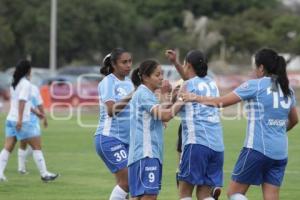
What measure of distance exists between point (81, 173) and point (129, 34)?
55048 mm

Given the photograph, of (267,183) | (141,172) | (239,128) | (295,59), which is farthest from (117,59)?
(295,59)

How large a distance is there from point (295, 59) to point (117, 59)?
62522 mm

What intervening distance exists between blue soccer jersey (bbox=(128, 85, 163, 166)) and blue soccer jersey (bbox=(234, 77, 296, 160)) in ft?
2.95

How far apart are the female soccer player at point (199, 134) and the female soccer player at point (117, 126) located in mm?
901

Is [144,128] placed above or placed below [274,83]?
below

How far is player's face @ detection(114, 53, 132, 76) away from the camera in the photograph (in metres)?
10.2

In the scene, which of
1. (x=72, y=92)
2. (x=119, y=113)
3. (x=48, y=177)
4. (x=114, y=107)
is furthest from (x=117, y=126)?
(x=72, y=92)

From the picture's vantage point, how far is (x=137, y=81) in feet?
31.4

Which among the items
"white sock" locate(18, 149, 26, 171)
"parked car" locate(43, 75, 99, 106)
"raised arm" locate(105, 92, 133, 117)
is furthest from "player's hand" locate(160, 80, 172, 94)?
"parked car" locate(43, 75, 99, 106)

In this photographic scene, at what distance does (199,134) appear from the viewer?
9.44 meters

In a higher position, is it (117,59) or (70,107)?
(117,59)

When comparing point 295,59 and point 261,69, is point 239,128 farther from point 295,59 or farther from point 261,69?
point 295,59

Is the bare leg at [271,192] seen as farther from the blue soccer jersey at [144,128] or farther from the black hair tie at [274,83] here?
the blue soccer jersey at [144,128]

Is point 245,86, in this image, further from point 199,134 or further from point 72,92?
point 72,92
